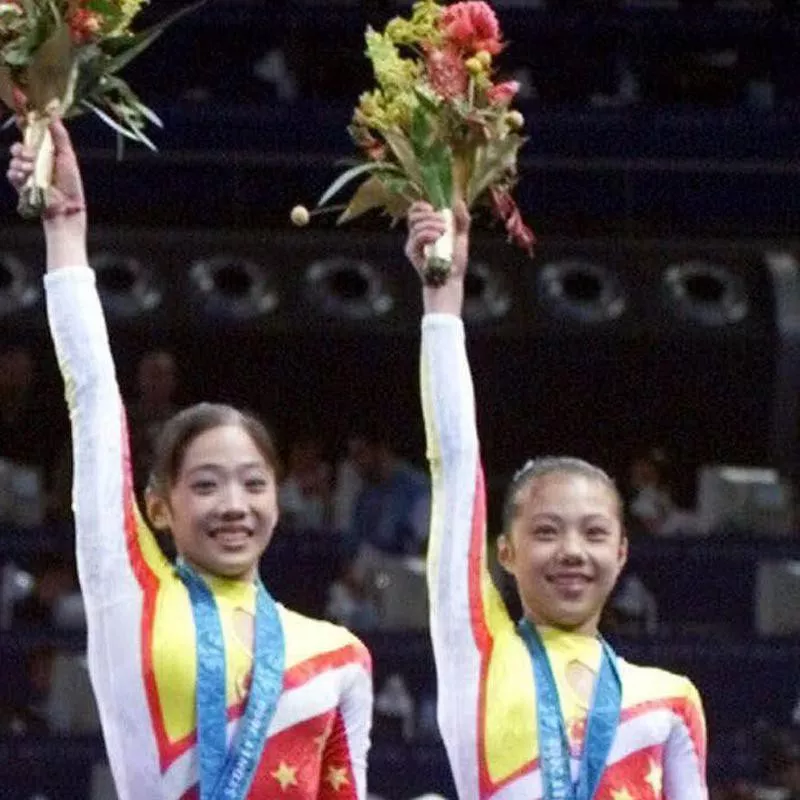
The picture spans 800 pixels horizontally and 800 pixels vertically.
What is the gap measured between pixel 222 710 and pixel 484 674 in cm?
49

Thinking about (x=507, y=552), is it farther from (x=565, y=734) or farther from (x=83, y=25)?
(x=83, y=25)

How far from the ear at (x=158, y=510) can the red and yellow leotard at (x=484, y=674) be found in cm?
43

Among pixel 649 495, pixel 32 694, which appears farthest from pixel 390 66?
pixel 649 495

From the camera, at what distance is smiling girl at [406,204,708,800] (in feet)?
18.2

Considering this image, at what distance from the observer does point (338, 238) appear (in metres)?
11.8

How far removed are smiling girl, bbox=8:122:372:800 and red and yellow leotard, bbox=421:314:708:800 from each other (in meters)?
0.18

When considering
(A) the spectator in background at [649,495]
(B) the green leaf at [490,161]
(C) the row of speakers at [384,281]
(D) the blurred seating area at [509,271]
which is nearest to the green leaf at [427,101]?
(B) the green leaf at [490,161]

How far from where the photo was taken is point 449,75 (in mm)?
5590

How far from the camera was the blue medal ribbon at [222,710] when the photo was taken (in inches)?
211

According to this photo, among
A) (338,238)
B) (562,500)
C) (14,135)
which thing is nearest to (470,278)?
(338,238)

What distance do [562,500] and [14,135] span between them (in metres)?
5.54

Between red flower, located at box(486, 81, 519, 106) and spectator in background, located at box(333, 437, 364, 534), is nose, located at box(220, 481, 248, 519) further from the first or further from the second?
spectator in background, located at box(333, 437, 364, 534)

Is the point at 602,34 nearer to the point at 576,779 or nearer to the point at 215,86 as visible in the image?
the point at 215,86

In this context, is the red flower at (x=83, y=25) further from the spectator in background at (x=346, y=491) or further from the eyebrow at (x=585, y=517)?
the spectator in background at (x=346, y=491)
